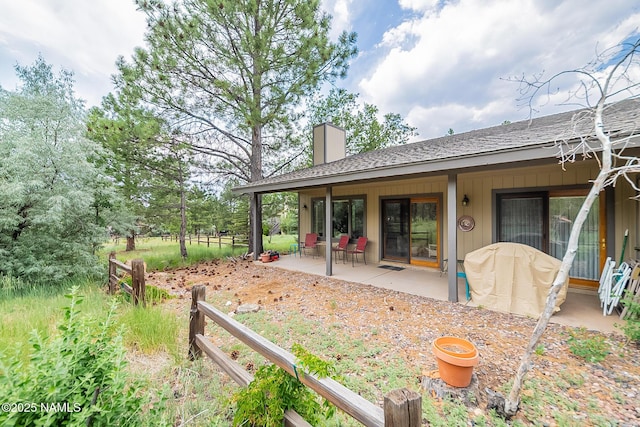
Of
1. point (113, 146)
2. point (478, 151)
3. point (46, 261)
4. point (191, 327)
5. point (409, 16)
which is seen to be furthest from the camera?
point (409, 16)

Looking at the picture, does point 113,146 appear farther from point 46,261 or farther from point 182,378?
point 182,378

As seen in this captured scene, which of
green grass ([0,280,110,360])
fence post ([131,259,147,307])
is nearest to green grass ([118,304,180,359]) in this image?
green grass ([0,280,110,360])

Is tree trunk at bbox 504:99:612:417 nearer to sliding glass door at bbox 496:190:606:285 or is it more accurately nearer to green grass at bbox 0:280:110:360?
green grass at bbox 0:280:110:360

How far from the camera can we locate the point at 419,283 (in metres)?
5.70

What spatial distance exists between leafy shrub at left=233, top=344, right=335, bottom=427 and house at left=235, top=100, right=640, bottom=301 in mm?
3306

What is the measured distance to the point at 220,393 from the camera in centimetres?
216

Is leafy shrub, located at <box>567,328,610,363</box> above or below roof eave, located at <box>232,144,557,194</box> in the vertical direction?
below

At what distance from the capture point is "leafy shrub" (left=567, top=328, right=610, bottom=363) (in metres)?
2.74

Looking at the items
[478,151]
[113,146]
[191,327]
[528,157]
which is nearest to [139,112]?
[113,146]

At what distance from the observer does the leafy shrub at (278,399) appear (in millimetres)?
1469

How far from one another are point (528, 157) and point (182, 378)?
4842 mm

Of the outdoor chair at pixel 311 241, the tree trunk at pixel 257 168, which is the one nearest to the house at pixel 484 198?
the outdoor chair at pixel 311 241

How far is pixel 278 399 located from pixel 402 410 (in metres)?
0.86

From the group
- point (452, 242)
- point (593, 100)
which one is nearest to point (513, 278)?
point (452, 242)
